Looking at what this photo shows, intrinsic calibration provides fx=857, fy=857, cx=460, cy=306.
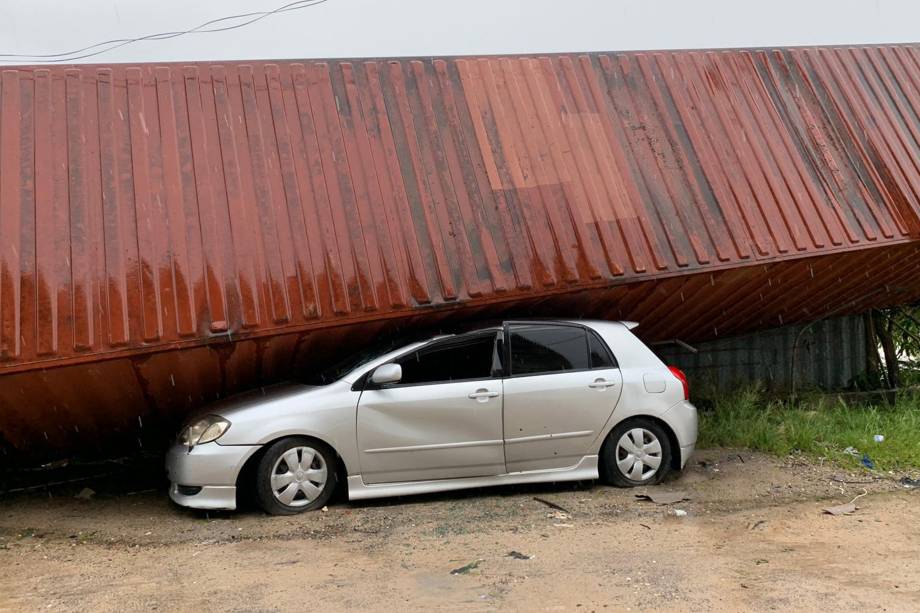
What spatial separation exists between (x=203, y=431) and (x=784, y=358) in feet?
23.2

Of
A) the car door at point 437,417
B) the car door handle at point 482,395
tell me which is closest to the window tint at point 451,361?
the car door at point 437,417

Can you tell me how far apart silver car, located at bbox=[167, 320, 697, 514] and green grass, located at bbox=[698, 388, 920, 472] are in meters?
1.45

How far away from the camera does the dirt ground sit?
14.1 ft

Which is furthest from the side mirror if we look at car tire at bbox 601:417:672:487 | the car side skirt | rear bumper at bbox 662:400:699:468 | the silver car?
rear bumper at bbox 662:400:699:468

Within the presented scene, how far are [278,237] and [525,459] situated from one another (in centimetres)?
239

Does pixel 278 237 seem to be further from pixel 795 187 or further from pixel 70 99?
pixel 795 187

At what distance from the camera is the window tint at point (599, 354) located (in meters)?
6.35

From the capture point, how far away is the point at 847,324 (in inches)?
413

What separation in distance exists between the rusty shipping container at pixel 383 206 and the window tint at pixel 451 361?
1.00 ft

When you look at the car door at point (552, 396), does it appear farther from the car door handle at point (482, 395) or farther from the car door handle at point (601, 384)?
the car door handle at point (482, 395)

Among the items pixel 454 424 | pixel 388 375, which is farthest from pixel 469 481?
pixel 388 375

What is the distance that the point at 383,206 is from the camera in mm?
6445

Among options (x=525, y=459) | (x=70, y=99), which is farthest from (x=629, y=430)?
(x=70, y=99)

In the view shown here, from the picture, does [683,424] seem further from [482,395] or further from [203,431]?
[203,431]
